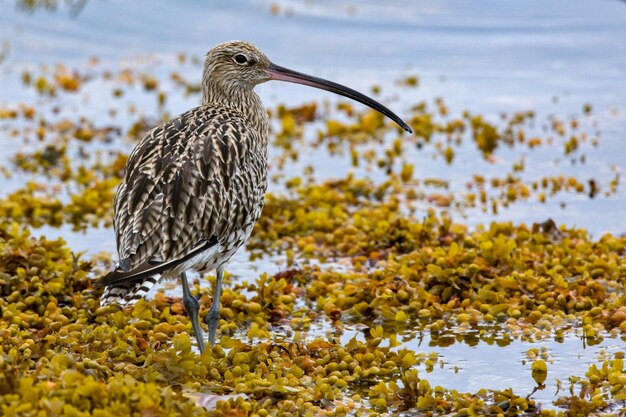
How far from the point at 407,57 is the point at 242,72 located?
10.7 metres

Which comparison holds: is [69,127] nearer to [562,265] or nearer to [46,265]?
[46,265]

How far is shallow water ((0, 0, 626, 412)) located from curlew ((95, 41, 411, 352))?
6.34 ft

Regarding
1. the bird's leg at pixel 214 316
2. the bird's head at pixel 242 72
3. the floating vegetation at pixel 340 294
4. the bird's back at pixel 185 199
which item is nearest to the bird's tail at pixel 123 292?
the bird's back at pixel 185 199

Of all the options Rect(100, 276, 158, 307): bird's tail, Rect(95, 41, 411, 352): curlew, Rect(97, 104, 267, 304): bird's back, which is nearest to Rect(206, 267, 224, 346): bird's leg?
Rect(95, 41, 411, 352): curlew

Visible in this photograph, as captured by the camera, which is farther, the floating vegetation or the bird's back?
the bird's back

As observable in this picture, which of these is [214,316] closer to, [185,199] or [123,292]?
[185,199]

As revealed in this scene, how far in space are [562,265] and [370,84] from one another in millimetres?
8685

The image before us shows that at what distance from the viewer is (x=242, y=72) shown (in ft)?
28.5

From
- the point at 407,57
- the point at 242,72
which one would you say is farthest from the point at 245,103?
the point at 407,57

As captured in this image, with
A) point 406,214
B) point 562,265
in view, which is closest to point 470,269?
point 562,265

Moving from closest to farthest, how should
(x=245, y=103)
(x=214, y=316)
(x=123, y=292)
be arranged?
(x=123, y=292) < (x=214, y=316) < (x=245, y=103)

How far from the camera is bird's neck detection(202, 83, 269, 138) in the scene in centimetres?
863

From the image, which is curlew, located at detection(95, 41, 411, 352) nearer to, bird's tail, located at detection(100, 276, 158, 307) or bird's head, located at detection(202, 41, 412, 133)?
bird's tail, located at detection(100, 276, 158, 307)

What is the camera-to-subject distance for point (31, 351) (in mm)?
6906
